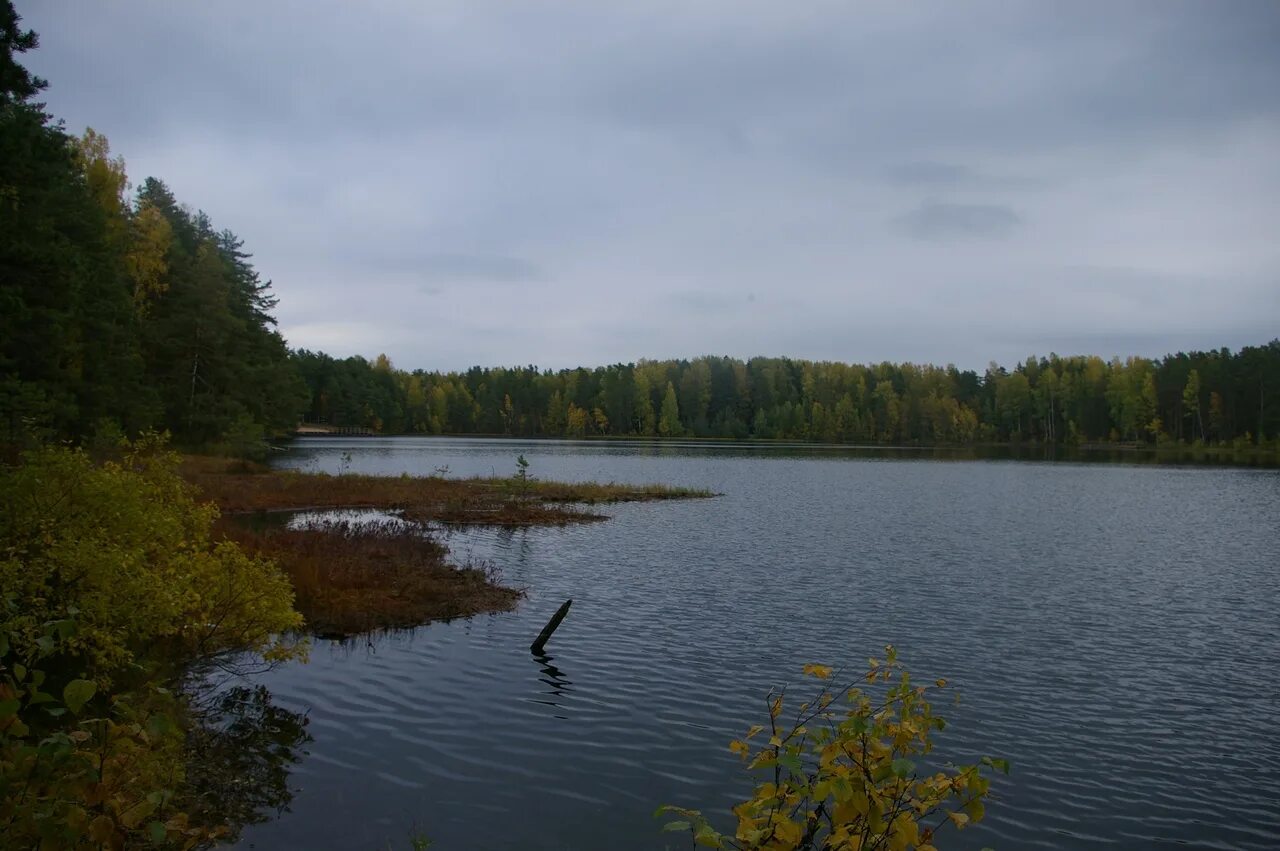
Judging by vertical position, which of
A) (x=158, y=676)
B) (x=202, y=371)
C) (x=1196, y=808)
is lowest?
(x=1196, y=808)

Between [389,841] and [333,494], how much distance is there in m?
38.9

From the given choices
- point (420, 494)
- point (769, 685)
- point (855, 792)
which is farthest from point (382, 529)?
point (855, 792)

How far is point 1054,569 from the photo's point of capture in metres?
29.8

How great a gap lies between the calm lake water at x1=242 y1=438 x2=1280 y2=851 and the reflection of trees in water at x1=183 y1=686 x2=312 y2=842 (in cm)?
35

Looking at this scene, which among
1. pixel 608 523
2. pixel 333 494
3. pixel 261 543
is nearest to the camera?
pixel 261 543

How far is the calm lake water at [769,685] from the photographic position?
11.0 m

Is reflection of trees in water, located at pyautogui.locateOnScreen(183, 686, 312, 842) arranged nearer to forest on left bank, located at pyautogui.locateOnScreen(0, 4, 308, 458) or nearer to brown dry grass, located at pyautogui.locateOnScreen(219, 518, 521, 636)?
brown dry grass, located at pyautogui.locateOnScreen(219, 518, 521, 636)

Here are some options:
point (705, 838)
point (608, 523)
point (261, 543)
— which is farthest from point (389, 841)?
point (608, 523)

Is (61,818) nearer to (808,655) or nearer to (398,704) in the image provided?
(398,704)

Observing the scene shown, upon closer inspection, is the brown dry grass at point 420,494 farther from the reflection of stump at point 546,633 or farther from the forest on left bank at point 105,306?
the reflection of stump at point 546,633

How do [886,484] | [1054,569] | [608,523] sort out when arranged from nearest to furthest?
[1054,569], [608,523], [886,484]

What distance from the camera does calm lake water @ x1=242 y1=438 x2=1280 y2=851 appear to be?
11.0m

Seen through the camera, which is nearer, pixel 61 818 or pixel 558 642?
pixel 61 818

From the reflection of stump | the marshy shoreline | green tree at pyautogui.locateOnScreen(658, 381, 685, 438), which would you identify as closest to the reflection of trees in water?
the marshy shoreline
